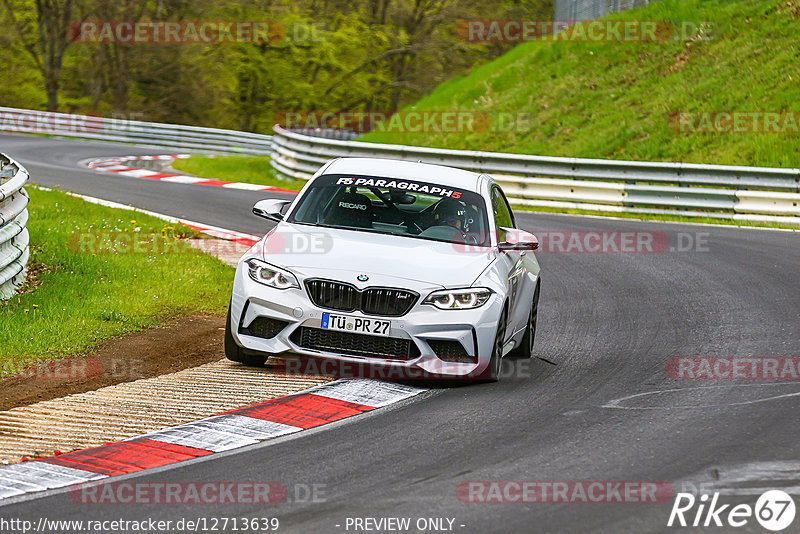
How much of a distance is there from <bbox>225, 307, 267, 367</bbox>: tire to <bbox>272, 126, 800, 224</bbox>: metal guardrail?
546 inches

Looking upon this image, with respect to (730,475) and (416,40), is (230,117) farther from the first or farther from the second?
(730,475)

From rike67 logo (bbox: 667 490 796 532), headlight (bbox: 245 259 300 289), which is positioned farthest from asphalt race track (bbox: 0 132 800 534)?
headlight (bbox: 245 259 300 289)

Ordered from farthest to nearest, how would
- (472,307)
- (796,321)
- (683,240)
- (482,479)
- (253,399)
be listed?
(683,240) < (796,321) < (472,307) < (253,399) < (482,479)

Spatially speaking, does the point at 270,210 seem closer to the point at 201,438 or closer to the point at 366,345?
the point at 366,345

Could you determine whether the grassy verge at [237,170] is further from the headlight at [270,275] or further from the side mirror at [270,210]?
the headlight at [270,275]

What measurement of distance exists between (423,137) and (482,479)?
25455mm

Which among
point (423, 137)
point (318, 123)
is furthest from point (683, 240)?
point (318, 123)

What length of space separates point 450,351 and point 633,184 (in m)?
14.7

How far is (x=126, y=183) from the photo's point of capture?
2238 cm

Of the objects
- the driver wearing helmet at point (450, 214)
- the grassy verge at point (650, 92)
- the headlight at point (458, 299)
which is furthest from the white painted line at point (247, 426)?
the grassy verge at point (650, 92)

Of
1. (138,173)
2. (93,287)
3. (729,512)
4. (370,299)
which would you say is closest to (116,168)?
(138,173)

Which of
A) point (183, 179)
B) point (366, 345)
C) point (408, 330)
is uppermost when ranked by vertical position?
point (183, 179)

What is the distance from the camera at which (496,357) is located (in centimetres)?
806

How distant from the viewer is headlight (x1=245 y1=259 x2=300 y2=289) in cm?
790
